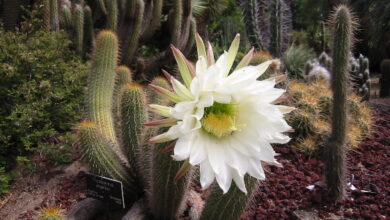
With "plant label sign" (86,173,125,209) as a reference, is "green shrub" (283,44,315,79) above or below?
above

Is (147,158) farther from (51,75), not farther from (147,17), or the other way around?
(147,17)

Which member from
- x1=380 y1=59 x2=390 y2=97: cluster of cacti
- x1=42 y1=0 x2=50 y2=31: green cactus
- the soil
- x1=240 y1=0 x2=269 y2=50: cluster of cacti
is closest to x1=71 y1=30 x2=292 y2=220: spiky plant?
the soil

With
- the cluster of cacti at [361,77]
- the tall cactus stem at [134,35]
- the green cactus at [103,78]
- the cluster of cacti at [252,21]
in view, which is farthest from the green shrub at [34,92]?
the cluster of cacti at [361,77]

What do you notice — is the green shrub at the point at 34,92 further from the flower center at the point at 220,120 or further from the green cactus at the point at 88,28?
the flower center at the point at 220,120

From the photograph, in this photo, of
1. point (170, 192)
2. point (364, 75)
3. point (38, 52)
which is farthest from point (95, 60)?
point (364, 75)

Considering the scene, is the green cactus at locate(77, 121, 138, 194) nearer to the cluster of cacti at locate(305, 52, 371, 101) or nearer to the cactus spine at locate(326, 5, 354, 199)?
the cactus spine at locate(326, 5, 354, 199)

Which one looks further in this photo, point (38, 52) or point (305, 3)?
point (305, 3)

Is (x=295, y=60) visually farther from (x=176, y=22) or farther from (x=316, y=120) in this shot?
(x=316, y=120)
